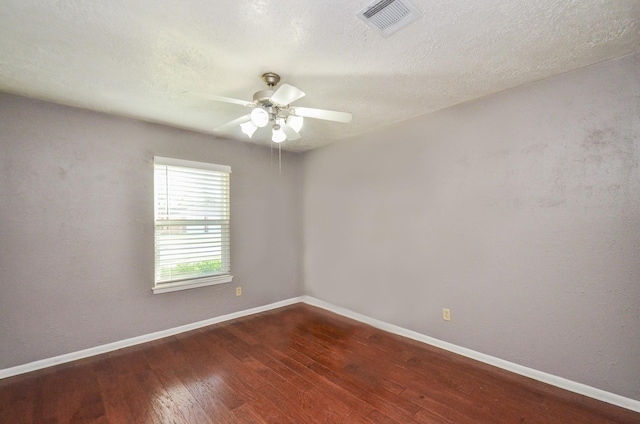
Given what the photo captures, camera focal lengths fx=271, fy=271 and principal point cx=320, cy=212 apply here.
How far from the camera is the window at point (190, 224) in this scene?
10.5 ft

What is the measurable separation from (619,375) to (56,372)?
15.0ft

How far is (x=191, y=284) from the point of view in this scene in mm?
3373

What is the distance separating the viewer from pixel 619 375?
1956 millimetres

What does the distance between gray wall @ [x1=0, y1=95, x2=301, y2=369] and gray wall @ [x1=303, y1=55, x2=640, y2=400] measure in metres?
2.38

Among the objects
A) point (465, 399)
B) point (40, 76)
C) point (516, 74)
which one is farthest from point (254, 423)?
point (516, 74)

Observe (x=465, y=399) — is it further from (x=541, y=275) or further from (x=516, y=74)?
(x=516, y=74)

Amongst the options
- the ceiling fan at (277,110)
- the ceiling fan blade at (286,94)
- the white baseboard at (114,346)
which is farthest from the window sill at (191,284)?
the ceiling fan blade at (286,94)

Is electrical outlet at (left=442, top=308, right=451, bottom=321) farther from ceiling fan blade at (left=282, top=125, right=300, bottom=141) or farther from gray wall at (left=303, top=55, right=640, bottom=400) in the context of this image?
ceiling fan blade at (left=282, top=125, right=300, bottom=141)

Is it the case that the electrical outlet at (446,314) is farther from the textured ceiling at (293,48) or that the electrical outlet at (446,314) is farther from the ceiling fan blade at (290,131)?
the ceiling fan blade at (290,131)

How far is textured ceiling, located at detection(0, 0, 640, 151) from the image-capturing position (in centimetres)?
151

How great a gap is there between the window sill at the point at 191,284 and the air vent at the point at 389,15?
326 cm

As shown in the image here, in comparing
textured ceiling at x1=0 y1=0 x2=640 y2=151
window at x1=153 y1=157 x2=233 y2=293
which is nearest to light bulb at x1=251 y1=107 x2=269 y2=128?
textured ceiling at x1=0 y1=0 x2=640 y2=151

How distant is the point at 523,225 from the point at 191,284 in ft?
11.8

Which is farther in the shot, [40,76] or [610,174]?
[40,76]
